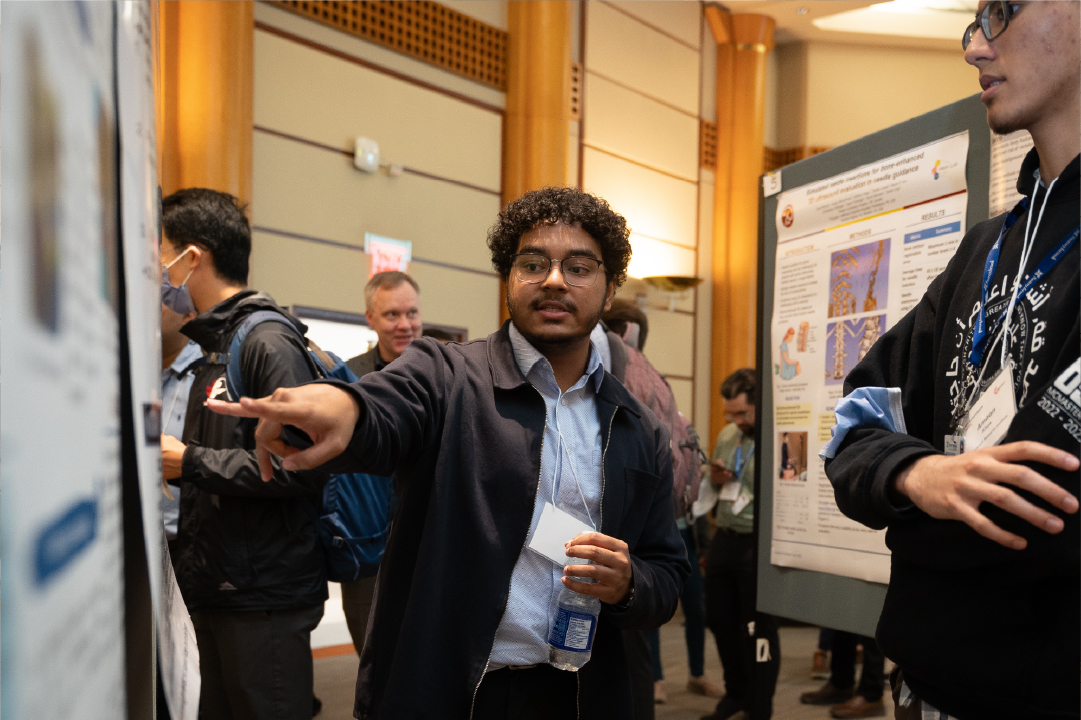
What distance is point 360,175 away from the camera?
5836 mm

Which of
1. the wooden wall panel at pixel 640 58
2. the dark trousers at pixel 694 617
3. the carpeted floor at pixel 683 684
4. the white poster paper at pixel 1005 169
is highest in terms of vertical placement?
the wooden wall panel at pixel 640 58

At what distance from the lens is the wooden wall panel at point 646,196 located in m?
7.40

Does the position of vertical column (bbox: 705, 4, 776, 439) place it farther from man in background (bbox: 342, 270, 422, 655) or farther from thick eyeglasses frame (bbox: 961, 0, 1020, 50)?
thick eyeglasses frame (bbox: 961, 0, 1020, 50)

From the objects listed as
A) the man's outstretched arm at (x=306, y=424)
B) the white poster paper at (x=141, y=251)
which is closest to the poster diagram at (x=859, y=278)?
the man's outstretched arm at (x=306, y=424)

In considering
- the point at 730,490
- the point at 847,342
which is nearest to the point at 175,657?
the point at 847,342

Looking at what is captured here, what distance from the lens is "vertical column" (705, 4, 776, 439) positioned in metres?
8.26

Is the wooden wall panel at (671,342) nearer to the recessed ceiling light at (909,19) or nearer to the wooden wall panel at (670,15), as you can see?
the wooden wall panel at (670,15)

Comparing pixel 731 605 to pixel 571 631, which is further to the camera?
pixel 731 605

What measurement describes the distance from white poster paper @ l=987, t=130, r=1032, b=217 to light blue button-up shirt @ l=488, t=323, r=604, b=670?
89 cm

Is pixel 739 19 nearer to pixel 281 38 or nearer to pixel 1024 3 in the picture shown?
pixel 281 38

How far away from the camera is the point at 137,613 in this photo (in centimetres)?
40

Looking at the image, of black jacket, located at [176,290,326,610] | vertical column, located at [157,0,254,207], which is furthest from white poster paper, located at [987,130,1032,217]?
vertical column, located at [157,0,254,207]

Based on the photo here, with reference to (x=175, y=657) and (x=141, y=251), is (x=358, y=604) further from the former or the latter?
(x=141, y=251)

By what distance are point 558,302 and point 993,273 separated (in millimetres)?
740
